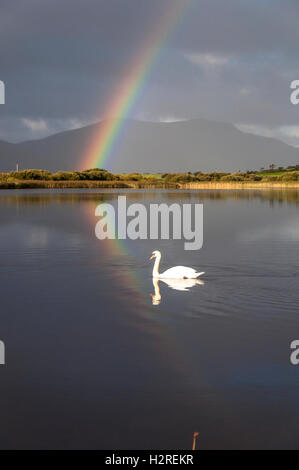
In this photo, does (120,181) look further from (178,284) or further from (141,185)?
(178,284)

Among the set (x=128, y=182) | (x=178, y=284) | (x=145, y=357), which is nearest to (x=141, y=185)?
(x=128, y=182)

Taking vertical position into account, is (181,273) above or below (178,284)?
above

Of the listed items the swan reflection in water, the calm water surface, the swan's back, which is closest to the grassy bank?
the swan reflection in water

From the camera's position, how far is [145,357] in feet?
28.7

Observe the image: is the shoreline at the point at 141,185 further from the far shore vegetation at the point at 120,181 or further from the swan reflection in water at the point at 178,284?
the swan reflection in water at the point at 178,284

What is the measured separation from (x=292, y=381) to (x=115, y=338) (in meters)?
3.43

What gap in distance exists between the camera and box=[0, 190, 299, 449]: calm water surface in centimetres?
638

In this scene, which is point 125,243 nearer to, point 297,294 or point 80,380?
point 297,294

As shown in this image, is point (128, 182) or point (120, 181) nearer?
point (128, 182)

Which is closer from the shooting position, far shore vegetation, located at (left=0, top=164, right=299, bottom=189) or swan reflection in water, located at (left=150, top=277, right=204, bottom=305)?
swan reflection in water, located at (left=150, top=277, right=204, bottom=305)

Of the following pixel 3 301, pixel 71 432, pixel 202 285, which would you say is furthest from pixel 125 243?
pixel 71 432

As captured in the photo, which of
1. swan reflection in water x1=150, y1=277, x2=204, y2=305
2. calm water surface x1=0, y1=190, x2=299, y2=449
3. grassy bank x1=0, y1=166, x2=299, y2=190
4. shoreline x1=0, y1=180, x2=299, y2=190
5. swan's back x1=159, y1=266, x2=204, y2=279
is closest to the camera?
calm water surface x1=0, y1=190, x2=299, y2=449

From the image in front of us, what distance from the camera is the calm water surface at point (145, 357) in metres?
6.38

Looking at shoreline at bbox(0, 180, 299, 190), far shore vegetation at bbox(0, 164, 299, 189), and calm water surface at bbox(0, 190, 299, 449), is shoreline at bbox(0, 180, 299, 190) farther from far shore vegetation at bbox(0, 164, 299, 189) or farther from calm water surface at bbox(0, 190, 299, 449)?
calm water surface at bbox(0, 190, 299, 449)
